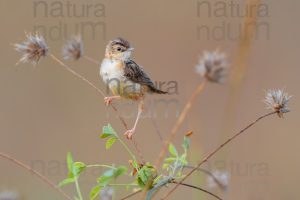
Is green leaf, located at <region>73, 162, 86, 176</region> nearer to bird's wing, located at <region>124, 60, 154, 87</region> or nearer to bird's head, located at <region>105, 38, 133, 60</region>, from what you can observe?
bird's wing, located at <region>124, 60, 154, 87</region>

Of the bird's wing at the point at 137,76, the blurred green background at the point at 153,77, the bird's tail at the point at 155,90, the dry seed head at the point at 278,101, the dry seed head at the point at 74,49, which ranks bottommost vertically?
the blurred green background at the point at 153,77

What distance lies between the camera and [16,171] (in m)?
10.1

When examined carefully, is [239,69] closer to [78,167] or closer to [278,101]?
[278,101]

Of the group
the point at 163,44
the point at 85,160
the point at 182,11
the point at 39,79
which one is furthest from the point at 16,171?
the point at 182,11

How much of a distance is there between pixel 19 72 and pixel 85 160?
8.66 feet

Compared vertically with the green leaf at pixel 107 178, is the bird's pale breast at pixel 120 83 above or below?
above

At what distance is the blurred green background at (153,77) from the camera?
10.3 meters

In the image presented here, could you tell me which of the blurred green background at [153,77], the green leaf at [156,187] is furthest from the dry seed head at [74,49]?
the blurred green background at [153,77]

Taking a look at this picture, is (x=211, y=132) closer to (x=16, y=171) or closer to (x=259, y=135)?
(x=259, y=135)

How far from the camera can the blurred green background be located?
33.7 ft

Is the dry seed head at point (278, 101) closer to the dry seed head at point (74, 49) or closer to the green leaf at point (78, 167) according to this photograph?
the green leaf at point (78, 167)

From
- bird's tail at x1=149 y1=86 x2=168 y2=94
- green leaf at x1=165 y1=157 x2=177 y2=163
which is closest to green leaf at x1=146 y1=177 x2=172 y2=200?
green leaf at x1=165 y1=157 x2=177 y2=163

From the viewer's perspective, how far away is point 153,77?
37.7 ft

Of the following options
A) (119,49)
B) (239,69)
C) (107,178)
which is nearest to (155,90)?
(119,49)
